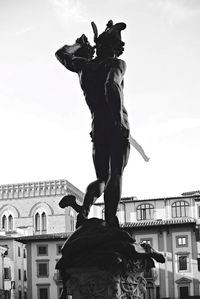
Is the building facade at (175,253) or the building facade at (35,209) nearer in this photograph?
the building facade at (175,253)

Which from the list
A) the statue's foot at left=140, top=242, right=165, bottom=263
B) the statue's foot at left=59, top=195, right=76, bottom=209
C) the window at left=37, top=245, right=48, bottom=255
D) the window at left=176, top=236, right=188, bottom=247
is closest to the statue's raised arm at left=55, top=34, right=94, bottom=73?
the statue's foot at left=59, top=195, right=76, bottom=209

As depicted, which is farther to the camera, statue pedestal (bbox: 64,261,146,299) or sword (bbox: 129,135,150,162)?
sword (bbox: 129,135,150,162)

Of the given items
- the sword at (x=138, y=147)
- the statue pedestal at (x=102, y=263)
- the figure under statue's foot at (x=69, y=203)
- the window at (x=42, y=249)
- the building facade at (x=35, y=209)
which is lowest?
the statue pedestal at (x=102, y=263)

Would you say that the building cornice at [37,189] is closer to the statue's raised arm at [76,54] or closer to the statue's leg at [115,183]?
the statue's raised arm at [76,54]

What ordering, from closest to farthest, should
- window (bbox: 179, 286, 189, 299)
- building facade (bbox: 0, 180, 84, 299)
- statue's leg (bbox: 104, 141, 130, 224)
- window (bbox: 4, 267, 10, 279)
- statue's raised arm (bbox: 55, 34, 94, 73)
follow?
statue's leg (bbox: 104, 141, 130, 224) → statue's raised arm (bbox: 55, 34, 94, 73) → window (bbox: 179, 286, 189, 299) → window (bbox: 4, 267, 10, 279) → building facade (bbox: 0, 180, 84, 299)

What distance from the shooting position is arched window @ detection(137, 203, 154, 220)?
217ft

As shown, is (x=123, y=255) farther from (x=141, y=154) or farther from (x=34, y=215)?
(x=34, y=215)

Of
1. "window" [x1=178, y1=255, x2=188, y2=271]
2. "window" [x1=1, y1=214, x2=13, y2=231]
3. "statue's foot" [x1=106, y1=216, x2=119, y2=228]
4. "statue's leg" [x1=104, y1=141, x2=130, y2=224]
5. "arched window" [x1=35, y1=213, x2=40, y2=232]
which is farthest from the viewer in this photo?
"window" [x1=1, y1=214, x2=13, y2=231]

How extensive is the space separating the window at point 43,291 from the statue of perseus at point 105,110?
183 feet

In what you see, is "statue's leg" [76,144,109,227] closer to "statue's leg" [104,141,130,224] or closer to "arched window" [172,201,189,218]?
"statue's leg" [104,141,130,224]

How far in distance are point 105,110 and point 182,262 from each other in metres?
53.8

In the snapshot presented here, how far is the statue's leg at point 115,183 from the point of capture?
6.52 meters

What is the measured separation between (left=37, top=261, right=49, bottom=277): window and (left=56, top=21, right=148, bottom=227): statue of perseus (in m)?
55.7

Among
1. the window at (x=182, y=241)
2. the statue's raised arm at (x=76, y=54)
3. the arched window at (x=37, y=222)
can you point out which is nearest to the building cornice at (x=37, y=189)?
the arched window at (x=37, y=222)
